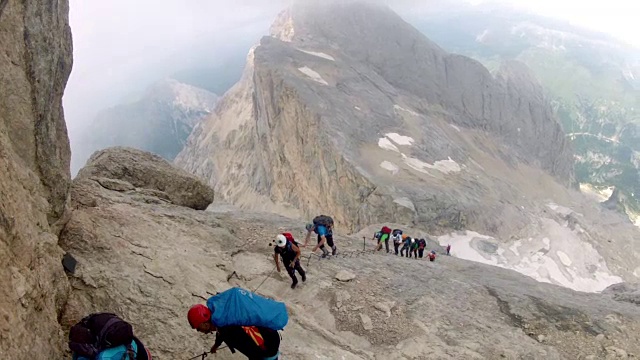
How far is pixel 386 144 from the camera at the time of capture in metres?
84.9

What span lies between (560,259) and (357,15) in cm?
9184

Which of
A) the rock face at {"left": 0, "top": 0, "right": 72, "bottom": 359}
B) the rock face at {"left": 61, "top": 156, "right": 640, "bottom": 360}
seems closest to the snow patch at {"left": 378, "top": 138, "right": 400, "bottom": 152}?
the rock face at {"left": 61, "top": 156, "right": 640, "bottom": 360}

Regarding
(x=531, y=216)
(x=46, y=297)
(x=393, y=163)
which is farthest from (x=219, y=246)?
(x=531, y=216)

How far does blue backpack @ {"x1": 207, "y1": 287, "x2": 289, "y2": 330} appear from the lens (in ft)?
26.1

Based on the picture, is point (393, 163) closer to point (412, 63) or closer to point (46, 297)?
point (412, 63)

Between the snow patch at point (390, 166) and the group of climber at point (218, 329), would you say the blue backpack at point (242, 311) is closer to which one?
the group of climber at point (218, 329)

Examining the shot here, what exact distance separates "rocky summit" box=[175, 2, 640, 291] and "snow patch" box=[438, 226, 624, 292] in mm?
232

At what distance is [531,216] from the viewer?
8562 centimetres

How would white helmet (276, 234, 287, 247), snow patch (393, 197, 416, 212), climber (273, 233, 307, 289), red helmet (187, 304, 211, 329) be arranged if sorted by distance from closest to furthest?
red helmet (187, 304, 211, 329), white helmet (276, 234, 287, 247), climber (273, 233, 307, 289), snow patch (393, 197, 416, 212)

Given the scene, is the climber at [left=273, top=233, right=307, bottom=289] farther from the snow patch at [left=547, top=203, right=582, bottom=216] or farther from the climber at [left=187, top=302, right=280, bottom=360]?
the snow patch at [left=547, top=203, right=582, bottom=216]

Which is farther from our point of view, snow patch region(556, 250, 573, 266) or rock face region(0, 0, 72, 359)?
snow patch region(556, 250, 573, 266)

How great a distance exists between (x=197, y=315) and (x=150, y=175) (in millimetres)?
18711

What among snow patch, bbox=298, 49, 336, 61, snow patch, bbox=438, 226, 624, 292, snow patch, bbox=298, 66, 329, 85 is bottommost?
snow patch, bbox=438, 226, 624, 292

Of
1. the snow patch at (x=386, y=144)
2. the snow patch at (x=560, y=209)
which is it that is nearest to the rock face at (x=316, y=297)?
the snow patch at (x=386, y=144)
